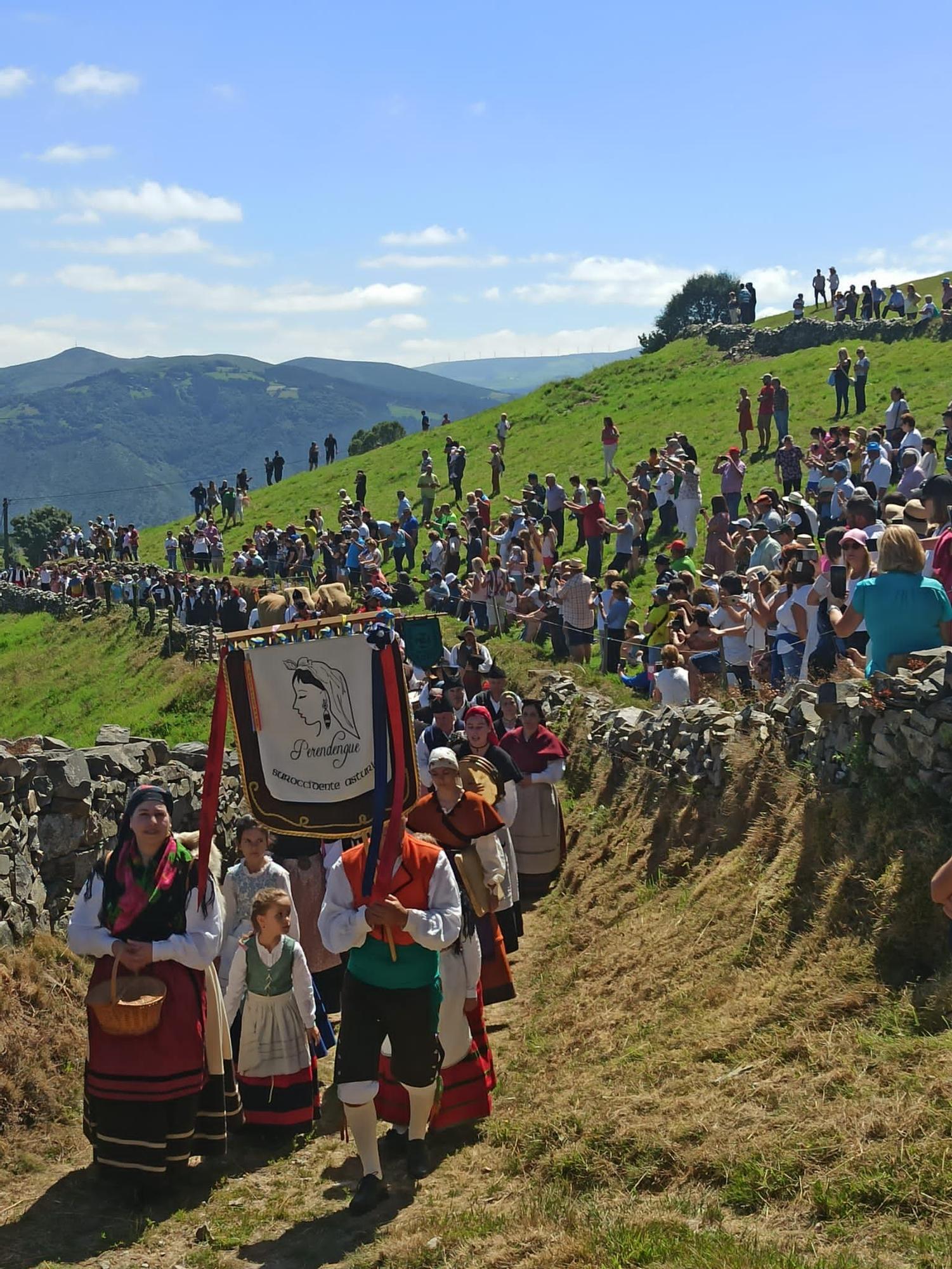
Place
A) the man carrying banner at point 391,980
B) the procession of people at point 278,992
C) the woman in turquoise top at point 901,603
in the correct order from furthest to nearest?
the woman in turquoise top at point 901,603 < the procession of people at point 278,992 < the man carrying banner at point 391,980

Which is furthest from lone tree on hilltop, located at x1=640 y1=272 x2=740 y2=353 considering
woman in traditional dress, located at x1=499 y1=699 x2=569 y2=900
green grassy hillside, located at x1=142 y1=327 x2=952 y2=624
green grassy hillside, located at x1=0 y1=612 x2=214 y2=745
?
woman in traditional dress, located at x1=499 y1=699 x2=569 y2=900

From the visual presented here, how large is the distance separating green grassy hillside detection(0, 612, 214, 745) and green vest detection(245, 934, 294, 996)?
56.9 ft

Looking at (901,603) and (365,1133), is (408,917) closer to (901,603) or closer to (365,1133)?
(365,1133)

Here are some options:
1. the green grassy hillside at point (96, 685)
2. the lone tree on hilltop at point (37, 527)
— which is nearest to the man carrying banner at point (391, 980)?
the green grassy hillside at point (96, 685)

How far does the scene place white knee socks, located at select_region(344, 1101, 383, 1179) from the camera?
6.73m

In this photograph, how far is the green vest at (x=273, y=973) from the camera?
311 inches

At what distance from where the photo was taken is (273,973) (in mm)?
7895

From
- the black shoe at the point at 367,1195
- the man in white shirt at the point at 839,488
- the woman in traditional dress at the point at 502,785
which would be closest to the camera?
the black shoe at the point at 367,1195

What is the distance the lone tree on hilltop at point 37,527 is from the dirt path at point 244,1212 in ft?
315

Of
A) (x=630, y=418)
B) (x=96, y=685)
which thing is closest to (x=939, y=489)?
(x=96, y=685)

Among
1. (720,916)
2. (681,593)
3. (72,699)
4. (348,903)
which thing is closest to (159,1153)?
(348,903)

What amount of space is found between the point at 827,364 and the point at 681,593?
96.5 feet

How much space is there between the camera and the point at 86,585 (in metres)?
42.2

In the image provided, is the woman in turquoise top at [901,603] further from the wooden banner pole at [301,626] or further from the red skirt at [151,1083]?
the red skirt at [151,1083]
